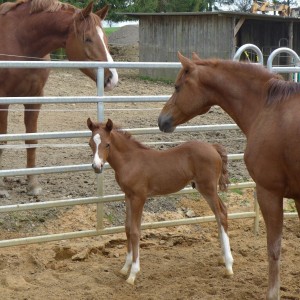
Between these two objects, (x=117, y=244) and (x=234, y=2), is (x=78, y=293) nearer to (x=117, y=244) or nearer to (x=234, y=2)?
(x=117, y=244)

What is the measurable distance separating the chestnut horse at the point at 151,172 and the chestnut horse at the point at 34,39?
1466mm

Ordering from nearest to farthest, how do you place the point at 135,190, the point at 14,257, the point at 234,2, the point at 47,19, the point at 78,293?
the point at 78,293 < the point at 135,190 < the point at 14,257 < the point at 47,19 < the point at 234,2

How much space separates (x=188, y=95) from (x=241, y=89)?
0.37 meters

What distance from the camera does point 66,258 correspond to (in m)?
4.95

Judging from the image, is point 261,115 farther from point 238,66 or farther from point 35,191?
point 35,191

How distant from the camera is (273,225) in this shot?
3.79 m

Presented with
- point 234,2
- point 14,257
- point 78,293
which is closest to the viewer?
point 78,293

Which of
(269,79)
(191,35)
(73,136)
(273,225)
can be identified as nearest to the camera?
(273,225)

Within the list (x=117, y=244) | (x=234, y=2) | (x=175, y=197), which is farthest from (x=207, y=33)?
(x=234, y=2)

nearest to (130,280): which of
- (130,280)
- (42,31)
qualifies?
(130,280)

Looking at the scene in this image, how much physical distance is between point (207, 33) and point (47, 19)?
14501 mm

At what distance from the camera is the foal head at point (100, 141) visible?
167 inches

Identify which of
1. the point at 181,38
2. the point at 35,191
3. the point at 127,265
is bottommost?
the point at 127,265

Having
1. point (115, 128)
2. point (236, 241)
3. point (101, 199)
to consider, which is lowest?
point (236, 241)
